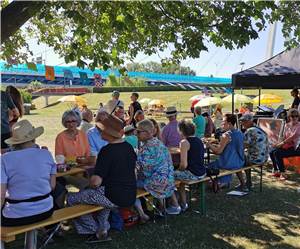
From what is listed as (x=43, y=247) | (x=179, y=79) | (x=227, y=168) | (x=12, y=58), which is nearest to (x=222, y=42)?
(x=227, y=168)

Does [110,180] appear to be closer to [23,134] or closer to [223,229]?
[23,134]

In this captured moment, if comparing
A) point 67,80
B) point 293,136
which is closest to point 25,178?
point 293,136

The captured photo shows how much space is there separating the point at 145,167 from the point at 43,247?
149cm

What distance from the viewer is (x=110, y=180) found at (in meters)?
4.05

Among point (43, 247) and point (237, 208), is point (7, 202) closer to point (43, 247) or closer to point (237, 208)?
point (43, 247)

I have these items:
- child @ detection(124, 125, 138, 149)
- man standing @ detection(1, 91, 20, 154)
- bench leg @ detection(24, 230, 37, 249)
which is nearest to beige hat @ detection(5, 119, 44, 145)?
bench leg @ detection(24, 230, 37, 249)

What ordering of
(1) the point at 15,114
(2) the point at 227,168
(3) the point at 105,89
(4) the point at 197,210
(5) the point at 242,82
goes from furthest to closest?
(3) the point at 105,89
(5) the point at 242,82
(2) the point at 227,168
(4) the point at 197,210
(1) the point at 15,114

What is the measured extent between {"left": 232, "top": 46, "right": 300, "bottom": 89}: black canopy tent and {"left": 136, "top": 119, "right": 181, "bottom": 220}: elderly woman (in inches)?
224

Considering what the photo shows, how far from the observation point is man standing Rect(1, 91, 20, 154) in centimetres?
461

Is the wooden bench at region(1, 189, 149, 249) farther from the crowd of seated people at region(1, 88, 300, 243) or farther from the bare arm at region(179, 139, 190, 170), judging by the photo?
the bare arm at region(179, 139, 190, 170)

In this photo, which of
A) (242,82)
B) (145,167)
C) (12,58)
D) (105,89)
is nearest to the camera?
(145,167)

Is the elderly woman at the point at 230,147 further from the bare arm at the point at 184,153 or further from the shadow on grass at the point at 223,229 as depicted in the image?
the bare arm at the point at 184,153

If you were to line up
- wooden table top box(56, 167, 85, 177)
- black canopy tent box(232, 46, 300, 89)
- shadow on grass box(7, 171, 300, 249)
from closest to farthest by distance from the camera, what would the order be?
shadow on grass box(7, 171, 300, 249)
wooden table top box(56, 167, 85, 177)
black canopy tent box(232, 46, 300, 89)

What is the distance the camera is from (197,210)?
5.50 metres
